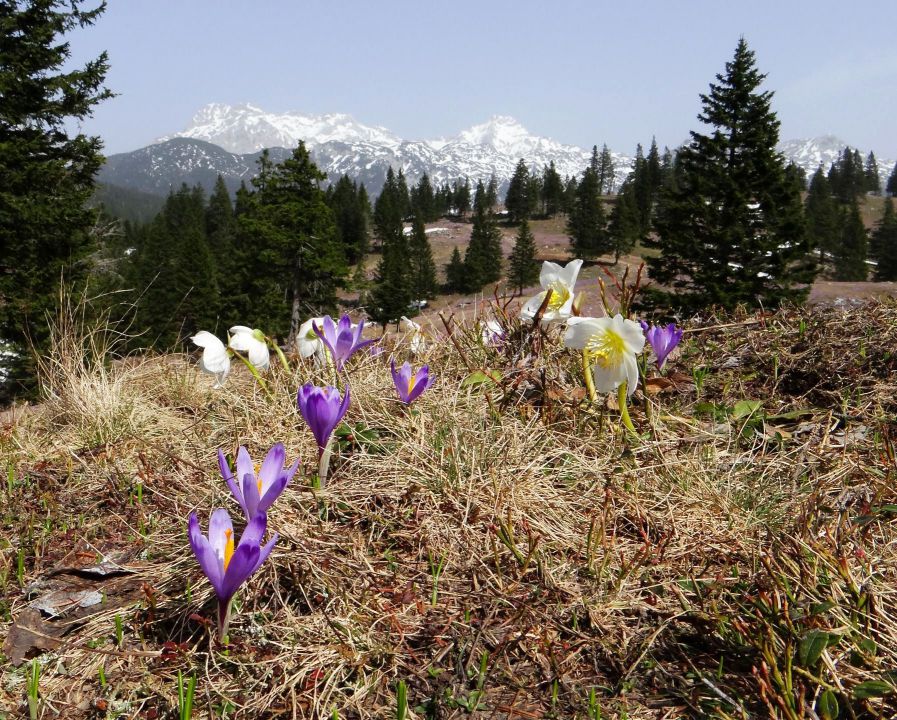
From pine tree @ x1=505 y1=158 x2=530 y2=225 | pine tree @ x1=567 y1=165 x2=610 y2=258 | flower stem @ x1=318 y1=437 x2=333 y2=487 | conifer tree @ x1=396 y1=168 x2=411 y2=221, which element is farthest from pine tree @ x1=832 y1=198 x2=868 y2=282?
flower stem @ x1=318 y1=437 x2=333 y2=487

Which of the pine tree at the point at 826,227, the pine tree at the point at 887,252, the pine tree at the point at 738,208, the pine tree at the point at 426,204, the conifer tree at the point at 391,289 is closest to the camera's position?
the pine tree at the point at 738,208

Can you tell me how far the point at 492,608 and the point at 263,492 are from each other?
691 mm

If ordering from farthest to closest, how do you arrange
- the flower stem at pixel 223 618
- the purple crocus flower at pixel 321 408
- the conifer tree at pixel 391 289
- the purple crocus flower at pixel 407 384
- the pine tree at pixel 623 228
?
1. the pine tree at pixel 623 228
2. the conifer tree at pixel 391 289
3. the purple crocus flower at pixel 407 384
4. the purple crocus flower at pixel 321 408
5. the flower stem at pixel 223 618

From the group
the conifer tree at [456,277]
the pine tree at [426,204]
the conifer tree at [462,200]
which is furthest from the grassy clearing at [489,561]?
the conifer tree at [462,200]

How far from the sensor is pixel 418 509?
2.01 meters

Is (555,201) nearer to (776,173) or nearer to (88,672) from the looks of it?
(776,173)

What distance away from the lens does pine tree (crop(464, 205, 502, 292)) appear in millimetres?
62469

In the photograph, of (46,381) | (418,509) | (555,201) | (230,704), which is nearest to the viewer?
(230,704)

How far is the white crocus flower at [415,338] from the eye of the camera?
11.1 feet

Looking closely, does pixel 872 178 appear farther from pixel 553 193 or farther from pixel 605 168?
pixel 553 193

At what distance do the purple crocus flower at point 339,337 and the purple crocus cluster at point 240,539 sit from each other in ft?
3.55

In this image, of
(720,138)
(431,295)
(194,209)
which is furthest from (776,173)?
(194,209)

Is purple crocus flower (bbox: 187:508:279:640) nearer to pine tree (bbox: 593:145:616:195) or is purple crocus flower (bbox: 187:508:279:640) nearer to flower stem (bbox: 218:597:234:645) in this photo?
flower stem (bbox: 218:597:234:645)

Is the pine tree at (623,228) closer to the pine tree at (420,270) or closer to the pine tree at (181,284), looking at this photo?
the pine tree at (420,270)
